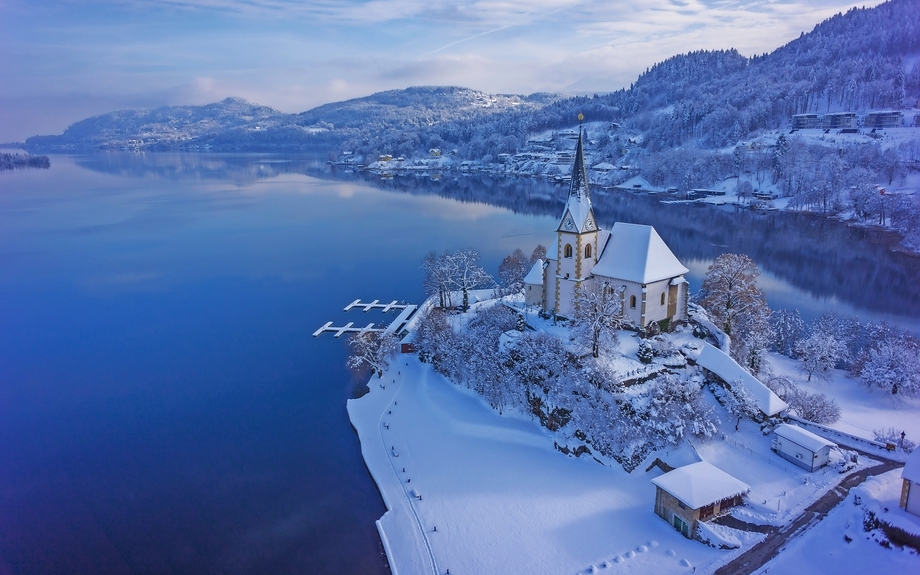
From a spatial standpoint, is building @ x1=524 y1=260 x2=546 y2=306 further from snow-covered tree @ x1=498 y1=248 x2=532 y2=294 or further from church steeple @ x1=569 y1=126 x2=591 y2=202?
snow-covered tree @ x1=498 y1=248 x2=532 y2=294

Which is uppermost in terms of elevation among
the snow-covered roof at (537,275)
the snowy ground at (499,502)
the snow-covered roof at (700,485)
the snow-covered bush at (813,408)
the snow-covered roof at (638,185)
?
the snow-covered roof at (638,185)

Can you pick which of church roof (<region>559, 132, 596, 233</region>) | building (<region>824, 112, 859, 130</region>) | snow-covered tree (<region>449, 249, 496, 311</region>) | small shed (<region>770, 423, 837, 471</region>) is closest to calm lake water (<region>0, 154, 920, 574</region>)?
snow-covered tree (<region>449, 249, 496, 311</region>)

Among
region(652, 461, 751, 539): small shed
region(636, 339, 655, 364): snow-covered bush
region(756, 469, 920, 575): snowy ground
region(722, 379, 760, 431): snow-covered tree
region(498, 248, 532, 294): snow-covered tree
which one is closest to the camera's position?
region(756, 469, 920, 575): snowy ground

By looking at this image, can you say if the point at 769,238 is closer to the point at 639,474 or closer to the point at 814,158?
the point at 814,158

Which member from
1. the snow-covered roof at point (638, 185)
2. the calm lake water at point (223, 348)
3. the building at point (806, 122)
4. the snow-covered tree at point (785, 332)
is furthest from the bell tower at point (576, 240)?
the building at point (806, 122)

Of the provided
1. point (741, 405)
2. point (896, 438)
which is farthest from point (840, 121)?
point (741, 405)

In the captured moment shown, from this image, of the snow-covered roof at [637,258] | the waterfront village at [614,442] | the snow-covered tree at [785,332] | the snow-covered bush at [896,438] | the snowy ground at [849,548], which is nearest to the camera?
the snowy ground at [849,548]

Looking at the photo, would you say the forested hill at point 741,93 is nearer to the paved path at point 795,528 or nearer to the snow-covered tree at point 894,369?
the snow-covered tree at point 894,369
